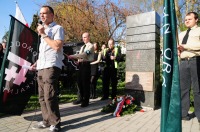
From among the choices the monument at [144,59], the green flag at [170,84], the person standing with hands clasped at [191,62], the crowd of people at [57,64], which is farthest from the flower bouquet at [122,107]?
the green flag at [170,84]

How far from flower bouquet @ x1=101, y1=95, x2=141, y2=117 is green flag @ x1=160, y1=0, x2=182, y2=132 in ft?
9.39

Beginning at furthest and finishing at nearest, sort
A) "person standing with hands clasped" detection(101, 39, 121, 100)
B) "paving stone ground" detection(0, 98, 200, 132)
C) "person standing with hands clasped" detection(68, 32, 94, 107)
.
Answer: "person standing with hands clasped" detection(101, 39, 121, 100)
"person standing with hands clasped" detection(68, 32, 94, 107)
"paving stone ground" detection(0, 98, 200, 132)

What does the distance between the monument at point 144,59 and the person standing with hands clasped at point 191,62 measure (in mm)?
1113

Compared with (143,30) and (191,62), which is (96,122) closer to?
(191,62)

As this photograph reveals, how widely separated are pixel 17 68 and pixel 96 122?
6.29 ft

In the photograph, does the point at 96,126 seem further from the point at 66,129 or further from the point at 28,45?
the point at 28,45

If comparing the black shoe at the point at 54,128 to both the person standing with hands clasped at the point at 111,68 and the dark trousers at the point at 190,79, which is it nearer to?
the dark trousers at the point at 190,79

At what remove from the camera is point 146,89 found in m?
6.01

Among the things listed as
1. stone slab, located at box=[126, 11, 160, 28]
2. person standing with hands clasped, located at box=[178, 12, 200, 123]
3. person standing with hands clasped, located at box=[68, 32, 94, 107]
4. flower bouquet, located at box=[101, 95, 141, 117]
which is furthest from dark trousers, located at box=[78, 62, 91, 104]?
person standing with hands clasped, located at box=[178, 12, 200, 123]

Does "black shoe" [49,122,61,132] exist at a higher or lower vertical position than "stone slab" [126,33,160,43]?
lower

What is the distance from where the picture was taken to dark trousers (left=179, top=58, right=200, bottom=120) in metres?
4.62

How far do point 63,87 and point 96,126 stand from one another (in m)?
5.96

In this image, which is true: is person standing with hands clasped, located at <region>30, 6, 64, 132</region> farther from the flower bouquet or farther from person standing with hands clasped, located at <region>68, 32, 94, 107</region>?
person standing with hands clasped, located at <region>68, 32, 94, 107</region>

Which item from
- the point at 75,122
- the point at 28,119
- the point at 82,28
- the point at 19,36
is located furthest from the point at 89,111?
the point at 82,28
